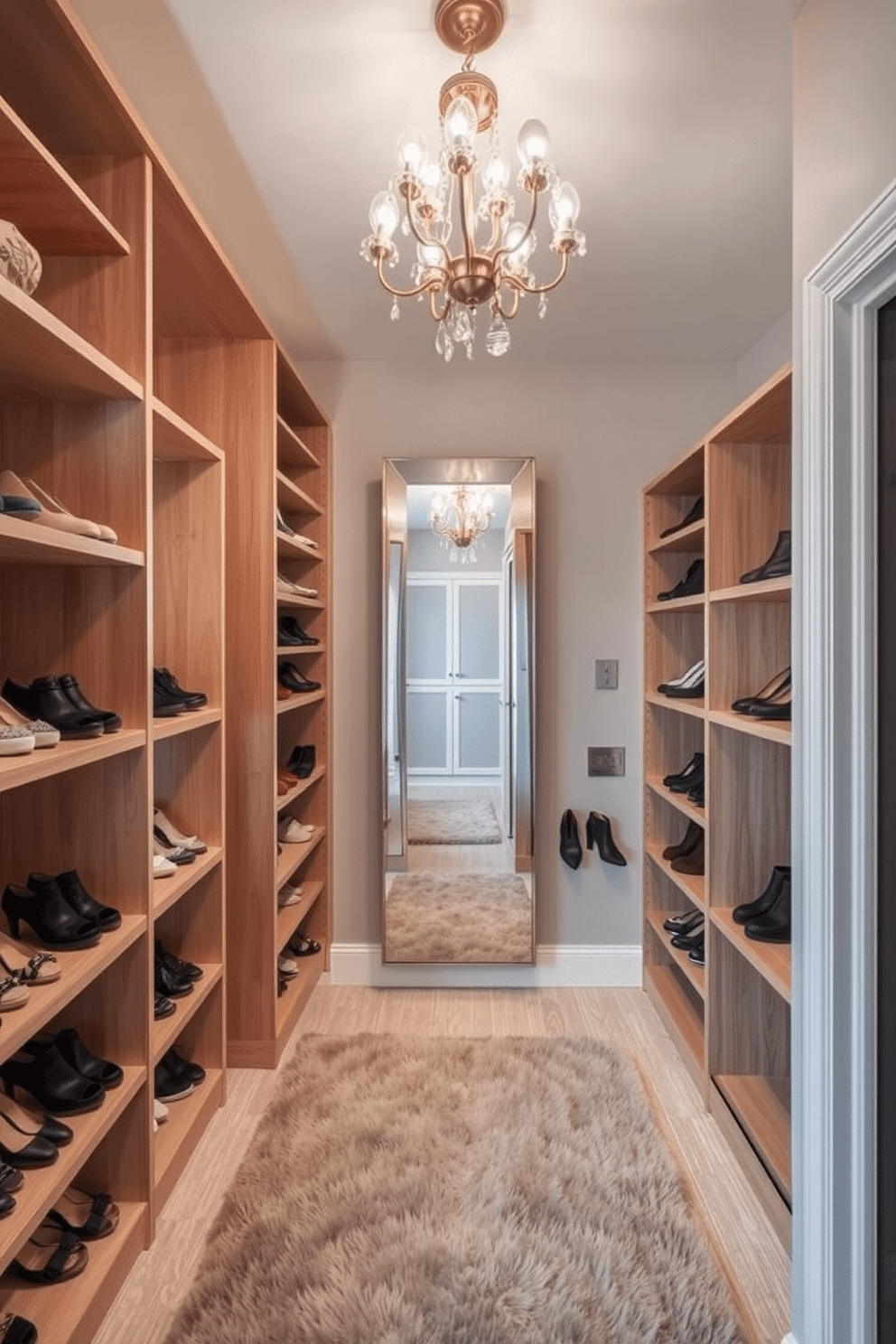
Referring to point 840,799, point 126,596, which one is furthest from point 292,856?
point 840,799

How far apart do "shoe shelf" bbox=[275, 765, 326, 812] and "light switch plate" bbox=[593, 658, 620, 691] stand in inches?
46.3

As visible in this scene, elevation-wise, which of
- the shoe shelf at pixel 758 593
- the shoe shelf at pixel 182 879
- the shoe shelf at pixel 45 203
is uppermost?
the shoe shelf at pixel 45 203

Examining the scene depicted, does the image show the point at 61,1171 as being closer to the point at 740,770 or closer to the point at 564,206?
the point at 740,770

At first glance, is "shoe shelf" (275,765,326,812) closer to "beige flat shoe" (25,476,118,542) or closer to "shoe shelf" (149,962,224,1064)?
"shoe shelf" (149,962,224,1064)

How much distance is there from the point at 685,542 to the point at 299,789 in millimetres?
Result: 1651

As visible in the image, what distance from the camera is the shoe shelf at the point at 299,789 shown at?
2.53m

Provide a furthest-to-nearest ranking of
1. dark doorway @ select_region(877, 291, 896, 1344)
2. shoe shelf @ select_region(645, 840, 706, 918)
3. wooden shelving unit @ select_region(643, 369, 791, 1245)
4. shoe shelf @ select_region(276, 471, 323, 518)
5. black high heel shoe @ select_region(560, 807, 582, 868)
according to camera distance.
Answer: black high heel shoe @ select_region(560, 807, 582, 868) < shoe shelf @ select_region(276, 471, 323, 518) < shoe shelf @ select_region(645, 840, 706, 918) < wooden shelving unit @ select_region(643, 369, 791, 1245) < dark doorway @ select_region(877, 291, 896, 1344)

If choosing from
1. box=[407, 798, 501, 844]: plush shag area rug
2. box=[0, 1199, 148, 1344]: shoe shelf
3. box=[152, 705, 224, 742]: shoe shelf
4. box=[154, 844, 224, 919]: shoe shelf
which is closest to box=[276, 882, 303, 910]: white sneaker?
box=[407, 798, 501, 844]: plush shag area rug

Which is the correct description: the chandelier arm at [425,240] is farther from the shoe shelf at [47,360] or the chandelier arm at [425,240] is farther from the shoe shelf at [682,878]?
the shoe shelf at [682,878]

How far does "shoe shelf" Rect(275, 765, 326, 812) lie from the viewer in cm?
253

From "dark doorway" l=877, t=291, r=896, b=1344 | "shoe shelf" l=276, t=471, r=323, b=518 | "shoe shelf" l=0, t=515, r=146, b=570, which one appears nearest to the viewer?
"shoe shelf" l=0, t=515, r=146, b=570

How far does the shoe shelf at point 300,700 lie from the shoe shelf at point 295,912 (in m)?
0.72

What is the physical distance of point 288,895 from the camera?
289cm

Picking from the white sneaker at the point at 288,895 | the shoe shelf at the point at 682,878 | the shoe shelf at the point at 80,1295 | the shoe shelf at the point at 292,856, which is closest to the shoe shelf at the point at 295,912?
the white sneaker at the point at 288,895
